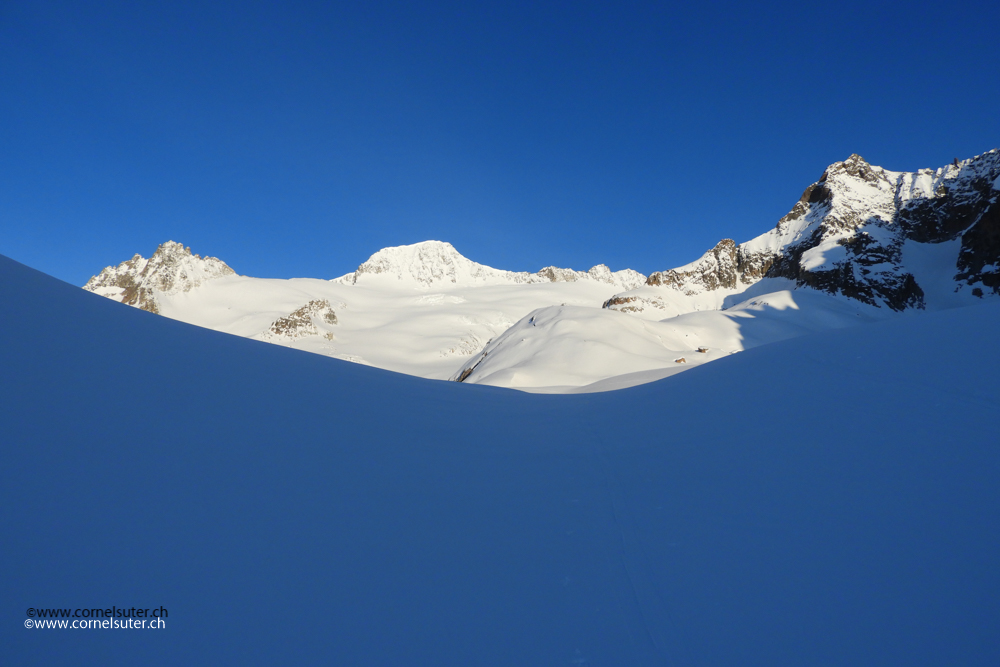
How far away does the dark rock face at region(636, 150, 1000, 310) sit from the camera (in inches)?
2079

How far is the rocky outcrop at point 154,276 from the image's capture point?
316 ft

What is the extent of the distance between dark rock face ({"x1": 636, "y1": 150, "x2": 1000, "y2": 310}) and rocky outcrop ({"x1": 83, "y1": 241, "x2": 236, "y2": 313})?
103 meters

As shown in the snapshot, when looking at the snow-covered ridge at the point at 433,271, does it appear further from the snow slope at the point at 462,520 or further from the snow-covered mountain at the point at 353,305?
the snow slope at the point at 462,520

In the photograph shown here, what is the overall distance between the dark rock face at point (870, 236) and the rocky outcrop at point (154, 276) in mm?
102705

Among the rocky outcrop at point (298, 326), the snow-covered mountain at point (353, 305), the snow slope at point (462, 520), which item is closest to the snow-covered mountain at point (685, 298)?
the rocky outcrop at point (298, 326)

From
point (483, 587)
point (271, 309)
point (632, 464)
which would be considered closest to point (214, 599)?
point (483, 587)

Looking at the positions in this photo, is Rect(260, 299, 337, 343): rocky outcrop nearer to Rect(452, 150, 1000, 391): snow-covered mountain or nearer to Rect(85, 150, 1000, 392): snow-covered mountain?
Rect(85, 150, 1000, 392): snow-covered mountain

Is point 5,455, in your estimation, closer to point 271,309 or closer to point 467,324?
point 467,324

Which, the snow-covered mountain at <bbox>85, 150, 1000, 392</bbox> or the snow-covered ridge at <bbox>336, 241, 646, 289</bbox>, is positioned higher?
the snow-covered ridge at <bbox>336, 241, 646, 289</bbox>

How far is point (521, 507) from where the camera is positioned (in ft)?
9.65

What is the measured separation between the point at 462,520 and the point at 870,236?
→ 75915mm

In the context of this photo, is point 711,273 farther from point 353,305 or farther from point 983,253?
point 353,305

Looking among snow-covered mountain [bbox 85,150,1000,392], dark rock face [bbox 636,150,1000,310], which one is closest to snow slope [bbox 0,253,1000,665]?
snow-covered mountain [bbox 85,150,1000,392]

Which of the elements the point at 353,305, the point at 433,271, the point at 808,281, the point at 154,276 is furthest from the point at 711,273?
the point at 154,276
